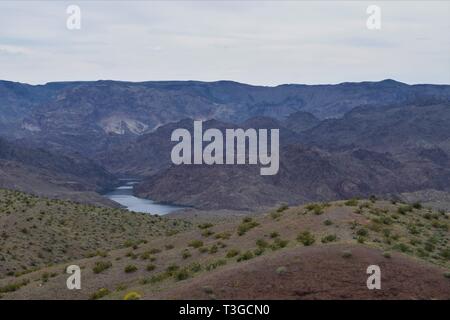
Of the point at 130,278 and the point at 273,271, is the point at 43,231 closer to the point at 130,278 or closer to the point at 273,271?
the point at 130,278

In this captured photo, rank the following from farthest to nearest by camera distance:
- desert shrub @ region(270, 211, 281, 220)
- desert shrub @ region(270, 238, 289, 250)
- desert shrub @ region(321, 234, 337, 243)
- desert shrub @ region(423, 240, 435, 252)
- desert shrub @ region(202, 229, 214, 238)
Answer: desert shrub @ region(202, 229, 214, 238)
desert shrub @ region(270, 211, 281, 220)
desert shrub @ region(270, 238, 289, 250)
desert shrub @ region(423, 240, 435, 252)
desert shrub @ region(321, 234, 337, 243)

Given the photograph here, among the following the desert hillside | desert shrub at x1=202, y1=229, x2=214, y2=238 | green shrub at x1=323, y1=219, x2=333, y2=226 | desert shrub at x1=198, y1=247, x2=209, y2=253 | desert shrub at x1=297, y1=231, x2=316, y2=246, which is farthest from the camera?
desert shrub at x1=202, y1=229, x2=214, y2=238

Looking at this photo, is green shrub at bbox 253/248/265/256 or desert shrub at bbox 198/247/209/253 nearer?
green shrub at bbox 253/248/265/256

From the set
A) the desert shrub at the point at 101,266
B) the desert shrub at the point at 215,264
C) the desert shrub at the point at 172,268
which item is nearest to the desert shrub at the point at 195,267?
the desert shrub at the point at 215,264

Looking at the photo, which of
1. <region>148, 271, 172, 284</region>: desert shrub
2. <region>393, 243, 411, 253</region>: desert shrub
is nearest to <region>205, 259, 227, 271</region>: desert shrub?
<region>148, 271, 172, 284</region>: desert shrub

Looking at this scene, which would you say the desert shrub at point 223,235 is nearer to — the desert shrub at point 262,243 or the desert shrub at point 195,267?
the desert shrub at point 262,243

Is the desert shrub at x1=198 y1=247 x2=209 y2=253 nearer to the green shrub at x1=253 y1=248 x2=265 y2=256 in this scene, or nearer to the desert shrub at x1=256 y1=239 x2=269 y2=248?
the desert shrub at x1=256 y1=239 x2=269 y2=248
